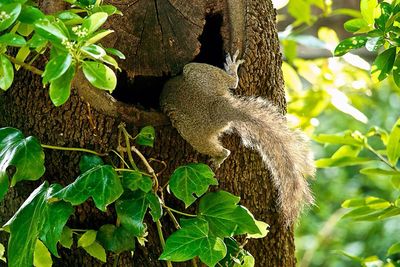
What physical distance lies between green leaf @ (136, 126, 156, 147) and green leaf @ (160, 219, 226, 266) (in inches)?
8.3

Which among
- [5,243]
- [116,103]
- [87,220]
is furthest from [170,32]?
[5,243]

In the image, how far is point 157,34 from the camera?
184 centimetres

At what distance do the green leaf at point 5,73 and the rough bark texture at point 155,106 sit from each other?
34 centimetres

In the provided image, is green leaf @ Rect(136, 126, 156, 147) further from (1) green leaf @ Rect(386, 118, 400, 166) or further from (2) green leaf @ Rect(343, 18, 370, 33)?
(1) green leaf @ Rect(386, 118, 400, 166)

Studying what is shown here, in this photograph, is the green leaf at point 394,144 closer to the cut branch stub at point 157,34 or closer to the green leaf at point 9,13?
the cut branch stub at point 157,34

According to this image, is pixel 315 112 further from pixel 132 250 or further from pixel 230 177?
pixel 132 250

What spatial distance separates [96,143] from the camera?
1679 mm

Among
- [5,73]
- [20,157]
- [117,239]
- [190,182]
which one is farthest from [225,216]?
[5,73]

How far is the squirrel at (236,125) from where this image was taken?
178 cm

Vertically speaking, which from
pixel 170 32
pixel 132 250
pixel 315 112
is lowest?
pixel 315 112

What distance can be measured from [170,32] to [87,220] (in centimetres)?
50

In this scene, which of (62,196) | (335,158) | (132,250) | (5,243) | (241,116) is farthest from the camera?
(335,158)

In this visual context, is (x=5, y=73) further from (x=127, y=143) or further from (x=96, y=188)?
(x=127, y=143)

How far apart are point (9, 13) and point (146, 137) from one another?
488 mm
